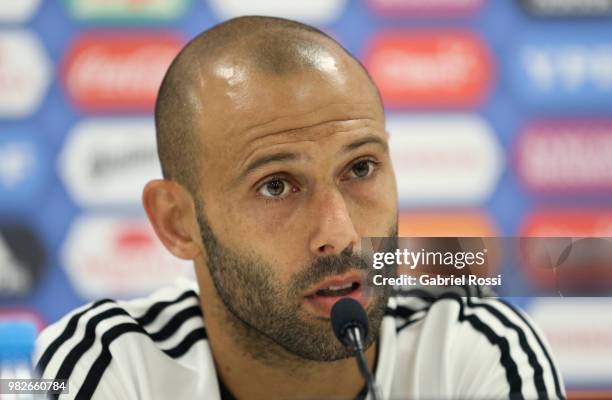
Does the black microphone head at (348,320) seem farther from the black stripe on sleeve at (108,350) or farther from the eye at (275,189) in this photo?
the black stripe on sleeve at (108,350)

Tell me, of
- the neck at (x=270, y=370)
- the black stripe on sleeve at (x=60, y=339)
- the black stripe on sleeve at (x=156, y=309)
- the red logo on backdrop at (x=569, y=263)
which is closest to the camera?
the red logo on backdrop at (x=569, y=263)

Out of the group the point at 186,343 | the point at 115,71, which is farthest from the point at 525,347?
the point at 115,71

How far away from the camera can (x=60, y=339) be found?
1.29 m

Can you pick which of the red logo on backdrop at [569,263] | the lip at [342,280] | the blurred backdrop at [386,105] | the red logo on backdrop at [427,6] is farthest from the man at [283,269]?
the red logo on backdrop at [427,6]

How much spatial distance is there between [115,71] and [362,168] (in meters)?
1.32

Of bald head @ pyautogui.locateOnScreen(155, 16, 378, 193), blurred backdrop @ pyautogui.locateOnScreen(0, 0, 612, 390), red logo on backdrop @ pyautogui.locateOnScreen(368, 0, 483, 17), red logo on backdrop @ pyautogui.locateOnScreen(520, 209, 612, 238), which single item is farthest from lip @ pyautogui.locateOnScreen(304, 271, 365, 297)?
red logo on backdrop @ pyautogui.locateOnScreen(368, 0, 483, 17)

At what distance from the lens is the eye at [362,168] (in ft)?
4.16

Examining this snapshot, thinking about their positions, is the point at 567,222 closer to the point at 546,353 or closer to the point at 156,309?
the point at 546,353

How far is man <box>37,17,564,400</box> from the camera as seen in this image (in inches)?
47.0

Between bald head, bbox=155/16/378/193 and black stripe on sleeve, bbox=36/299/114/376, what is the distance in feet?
0.95

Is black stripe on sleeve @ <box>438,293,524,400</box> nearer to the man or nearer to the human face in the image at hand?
the man

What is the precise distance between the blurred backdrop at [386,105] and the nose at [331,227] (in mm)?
1164

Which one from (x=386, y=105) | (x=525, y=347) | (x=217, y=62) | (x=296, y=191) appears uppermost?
(x=386, y=105)

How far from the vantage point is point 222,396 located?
4.70ft
